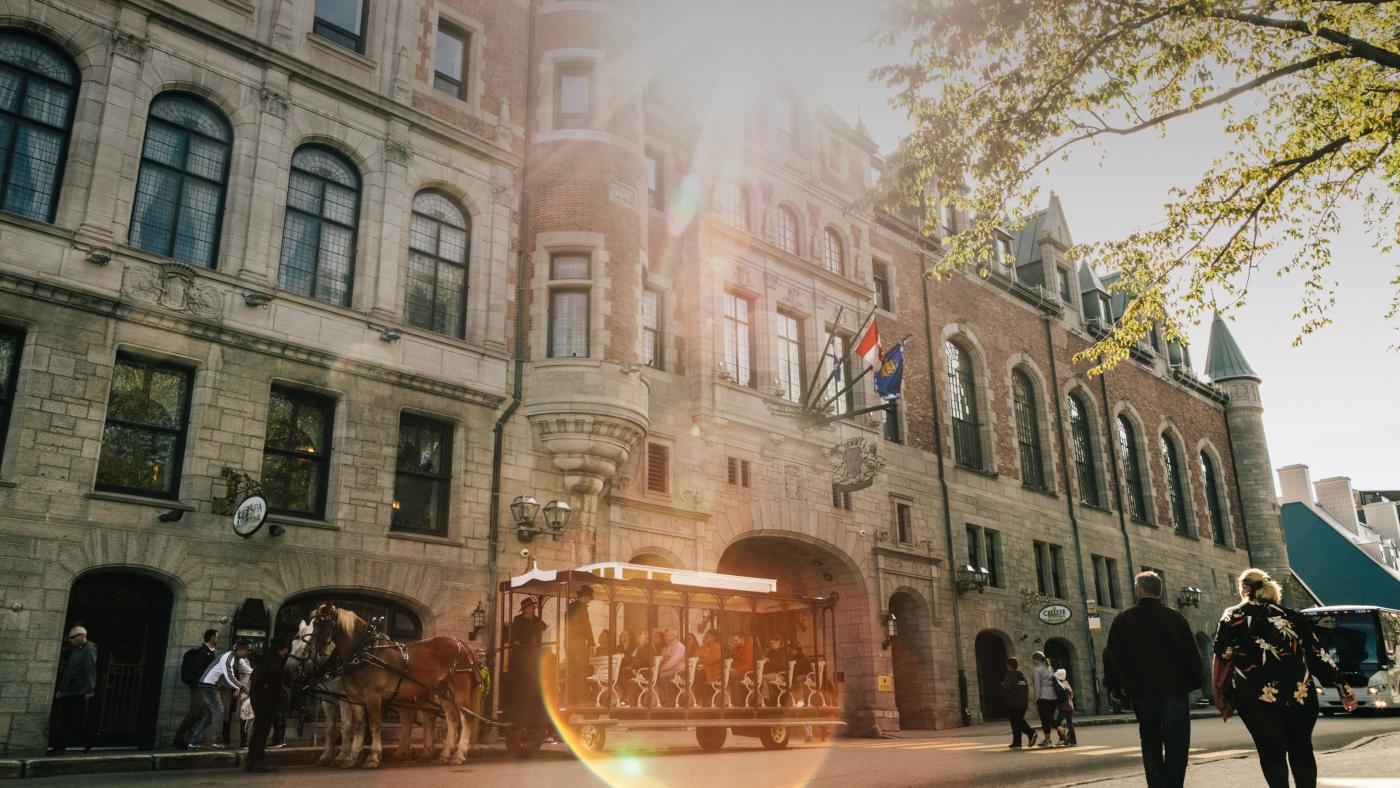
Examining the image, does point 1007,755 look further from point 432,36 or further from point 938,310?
point 938,310

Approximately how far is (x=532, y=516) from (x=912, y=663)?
1445cm

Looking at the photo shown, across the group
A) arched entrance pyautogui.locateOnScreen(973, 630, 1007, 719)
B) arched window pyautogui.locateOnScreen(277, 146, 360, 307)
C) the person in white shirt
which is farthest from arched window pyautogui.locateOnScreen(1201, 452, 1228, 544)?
the person in white shirt

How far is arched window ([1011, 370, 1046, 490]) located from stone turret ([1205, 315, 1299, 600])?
19.3 m

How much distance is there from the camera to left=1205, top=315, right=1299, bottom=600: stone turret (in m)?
49.8

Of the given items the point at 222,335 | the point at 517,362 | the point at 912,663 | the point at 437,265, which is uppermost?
the point at 437,265

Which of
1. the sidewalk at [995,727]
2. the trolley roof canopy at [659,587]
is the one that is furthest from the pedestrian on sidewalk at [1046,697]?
the sidewalk at [995,727]

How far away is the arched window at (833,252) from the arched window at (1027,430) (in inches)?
388

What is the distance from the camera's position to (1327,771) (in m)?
11.2

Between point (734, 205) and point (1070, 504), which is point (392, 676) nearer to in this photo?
point (734, 205)

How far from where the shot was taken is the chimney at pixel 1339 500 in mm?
66500

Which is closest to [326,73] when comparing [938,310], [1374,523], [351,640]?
[351,640]

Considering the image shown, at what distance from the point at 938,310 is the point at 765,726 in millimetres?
19848

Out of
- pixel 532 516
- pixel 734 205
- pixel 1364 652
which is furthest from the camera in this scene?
pixel 1364 652

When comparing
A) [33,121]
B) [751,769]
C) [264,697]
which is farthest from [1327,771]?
[33,121]
